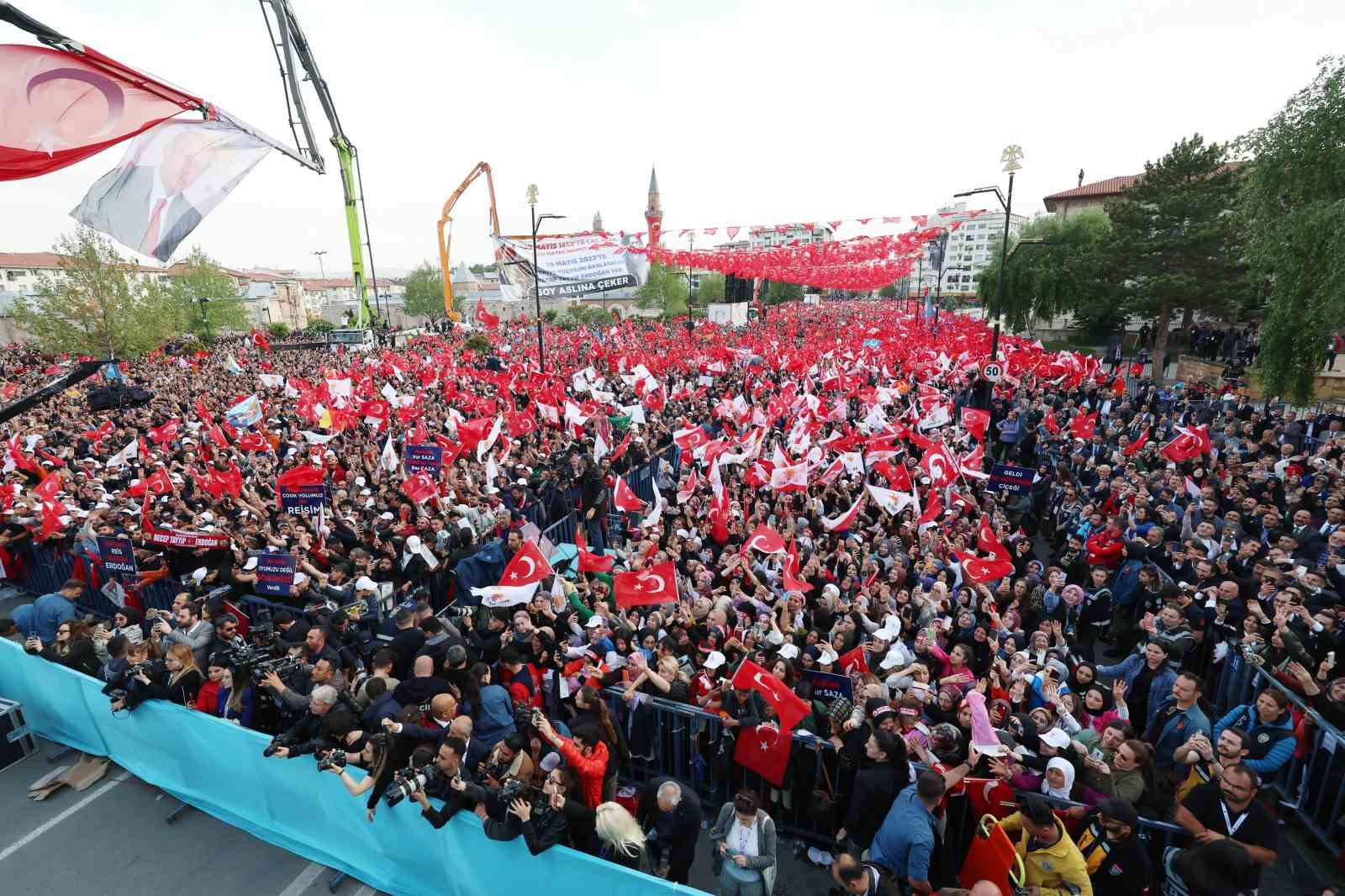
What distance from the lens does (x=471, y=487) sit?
11.3m

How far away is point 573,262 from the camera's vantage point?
89.3 feet

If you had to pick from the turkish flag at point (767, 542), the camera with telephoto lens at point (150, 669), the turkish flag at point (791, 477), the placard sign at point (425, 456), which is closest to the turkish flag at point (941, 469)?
the turkish flag at point (791, 477)

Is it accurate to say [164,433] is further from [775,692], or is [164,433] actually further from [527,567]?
[775,692]

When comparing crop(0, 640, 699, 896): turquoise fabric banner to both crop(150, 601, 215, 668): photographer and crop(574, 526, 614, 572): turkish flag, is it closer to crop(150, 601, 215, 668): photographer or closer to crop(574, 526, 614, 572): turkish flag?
crop(150, 601, 215, 668): photographer

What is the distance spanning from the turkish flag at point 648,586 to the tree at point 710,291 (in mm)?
81598

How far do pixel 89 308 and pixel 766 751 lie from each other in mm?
39471

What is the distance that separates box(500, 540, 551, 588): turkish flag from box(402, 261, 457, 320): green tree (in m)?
84.1

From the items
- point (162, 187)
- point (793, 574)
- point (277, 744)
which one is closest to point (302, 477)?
point (162, 187)

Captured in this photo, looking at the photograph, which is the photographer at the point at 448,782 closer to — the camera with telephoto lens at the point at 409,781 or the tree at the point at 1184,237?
the camera with telephoto lens at the point at 409,781

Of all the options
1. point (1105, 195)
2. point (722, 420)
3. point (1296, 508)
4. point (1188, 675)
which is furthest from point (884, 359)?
point (1105, 195)

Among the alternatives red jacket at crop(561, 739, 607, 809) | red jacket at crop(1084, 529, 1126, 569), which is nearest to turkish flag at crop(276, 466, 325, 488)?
red jacket at crop(561, 739, 607, 809)

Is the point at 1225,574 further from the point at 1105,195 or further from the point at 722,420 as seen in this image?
the point at 1105,195

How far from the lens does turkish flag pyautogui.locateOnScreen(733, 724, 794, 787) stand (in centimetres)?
511

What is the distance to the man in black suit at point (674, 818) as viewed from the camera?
13.9 ft
